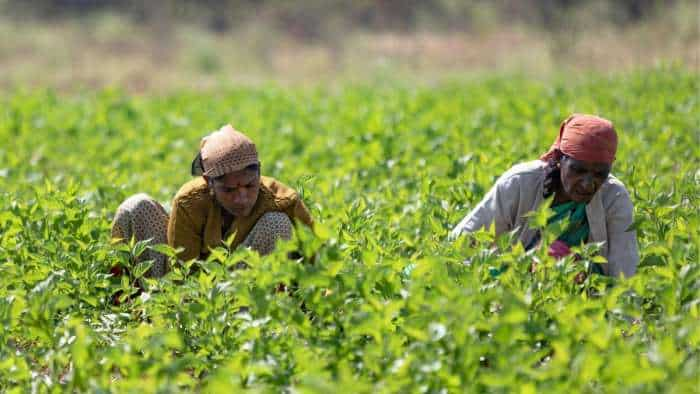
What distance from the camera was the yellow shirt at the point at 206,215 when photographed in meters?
4.54

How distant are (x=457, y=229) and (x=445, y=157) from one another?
2.15 m

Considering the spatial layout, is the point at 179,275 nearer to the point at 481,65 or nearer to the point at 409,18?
the point at 481,65

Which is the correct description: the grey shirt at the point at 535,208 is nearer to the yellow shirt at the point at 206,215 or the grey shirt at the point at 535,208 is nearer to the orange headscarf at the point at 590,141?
the orange headscarf at the point at 590,141

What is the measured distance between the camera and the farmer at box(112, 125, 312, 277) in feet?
14.3

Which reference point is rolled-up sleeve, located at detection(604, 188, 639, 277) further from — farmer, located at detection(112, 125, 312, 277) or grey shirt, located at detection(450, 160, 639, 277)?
farmer, located at detection(112, 125, 312, 277)

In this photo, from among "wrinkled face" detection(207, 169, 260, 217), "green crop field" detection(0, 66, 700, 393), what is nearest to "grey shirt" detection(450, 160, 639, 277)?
"green crop field" detection(0, 66, 700, 393)

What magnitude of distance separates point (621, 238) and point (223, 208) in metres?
1.87

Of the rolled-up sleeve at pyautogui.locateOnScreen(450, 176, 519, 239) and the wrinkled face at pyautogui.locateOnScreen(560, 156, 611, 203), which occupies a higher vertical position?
the wrinkled face at pyautogui.locateOnScreen(560, 156, 611, 203)

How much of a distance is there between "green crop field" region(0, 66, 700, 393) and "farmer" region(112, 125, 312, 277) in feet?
0.52

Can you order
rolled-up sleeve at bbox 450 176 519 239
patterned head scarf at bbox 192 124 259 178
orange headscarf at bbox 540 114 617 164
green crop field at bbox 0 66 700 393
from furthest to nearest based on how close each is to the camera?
rolled-up sleeve at bbox 450 176 519 239
patterned head scarf at bbox 192 124 259 178
orange headscarf at bbox 540 114 617 164
green crop field at bbox 0 66 700 393

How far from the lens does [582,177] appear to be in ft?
14.0

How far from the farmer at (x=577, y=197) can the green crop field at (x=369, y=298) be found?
5.1 inches

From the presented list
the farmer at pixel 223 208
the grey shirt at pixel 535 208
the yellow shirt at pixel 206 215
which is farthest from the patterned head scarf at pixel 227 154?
the grey shirt at pixel 535 208

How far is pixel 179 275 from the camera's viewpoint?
386 centimetres
